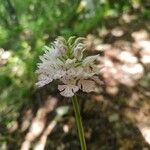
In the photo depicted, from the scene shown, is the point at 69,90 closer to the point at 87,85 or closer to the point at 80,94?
the point at 87,85

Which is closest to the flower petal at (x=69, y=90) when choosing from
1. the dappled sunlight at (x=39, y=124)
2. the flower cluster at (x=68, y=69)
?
the flower cluster at (x=68, y=69)

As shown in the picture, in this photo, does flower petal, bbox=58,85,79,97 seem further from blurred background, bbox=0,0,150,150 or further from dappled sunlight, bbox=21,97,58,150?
dappled sunlight, bbox=21,97,58,150

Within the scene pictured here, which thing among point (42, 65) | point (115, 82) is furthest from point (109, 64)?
point (42, 65)

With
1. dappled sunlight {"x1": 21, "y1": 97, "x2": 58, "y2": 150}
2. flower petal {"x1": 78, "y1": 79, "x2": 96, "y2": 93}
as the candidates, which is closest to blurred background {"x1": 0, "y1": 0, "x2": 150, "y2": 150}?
dappled sunlight {"x1": 21, "y1": 97, "x2": 58, "y2": 150}

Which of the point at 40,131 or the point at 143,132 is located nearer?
the point at 143,132

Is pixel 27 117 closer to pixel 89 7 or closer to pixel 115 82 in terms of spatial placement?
pixel 115 82

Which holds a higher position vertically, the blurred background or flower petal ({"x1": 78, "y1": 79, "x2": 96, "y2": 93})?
the blurred background
